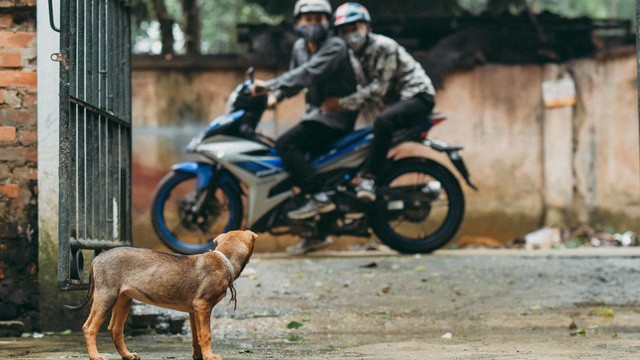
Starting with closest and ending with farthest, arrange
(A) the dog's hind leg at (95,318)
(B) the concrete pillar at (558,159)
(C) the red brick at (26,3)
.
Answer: (A) the dog's hind leg at (95,318)
(C) the red brick at (26,3)
(B) the concrete pillar at (558,159)

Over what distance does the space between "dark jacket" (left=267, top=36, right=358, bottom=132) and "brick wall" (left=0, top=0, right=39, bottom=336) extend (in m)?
2.73

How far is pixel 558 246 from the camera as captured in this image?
396 inches

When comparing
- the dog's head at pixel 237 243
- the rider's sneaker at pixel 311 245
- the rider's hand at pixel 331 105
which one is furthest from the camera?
the rider's sneaker at pixel 311 245

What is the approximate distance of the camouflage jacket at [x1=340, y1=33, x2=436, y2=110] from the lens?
785 cm

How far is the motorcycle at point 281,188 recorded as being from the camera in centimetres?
792

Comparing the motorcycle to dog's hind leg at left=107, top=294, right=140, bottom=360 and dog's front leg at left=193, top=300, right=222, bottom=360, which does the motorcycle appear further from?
dog's front leg at left=193, top=300, right=222, bottom=360

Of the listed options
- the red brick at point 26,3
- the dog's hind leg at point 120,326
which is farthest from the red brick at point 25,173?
the dog's hind leg at point 120,326

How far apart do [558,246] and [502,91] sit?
1.89 meters

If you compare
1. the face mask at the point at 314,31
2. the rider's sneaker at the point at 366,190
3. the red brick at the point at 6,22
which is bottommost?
the rider's sneaker at the point at 366,190

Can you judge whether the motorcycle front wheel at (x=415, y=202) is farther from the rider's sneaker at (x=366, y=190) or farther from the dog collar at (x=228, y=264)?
the dog collar at (x=228, y=264)

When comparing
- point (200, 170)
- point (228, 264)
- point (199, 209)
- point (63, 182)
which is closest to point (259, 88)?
point (200, 170)

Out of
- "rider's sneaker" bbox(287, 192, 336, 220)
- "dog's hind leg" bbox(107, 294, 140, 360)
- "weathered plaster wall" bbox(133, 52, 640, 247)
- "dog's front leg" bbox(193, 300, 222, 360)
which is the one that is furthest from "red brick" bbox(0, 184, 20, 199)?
"weathered plaster wall" bbox(133, 52, 640, 247)

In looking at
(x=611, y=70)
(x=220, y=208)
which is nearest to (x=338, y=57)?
(x=220, y=208)

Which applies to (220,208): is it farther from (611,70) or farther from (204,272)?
(611,70)
